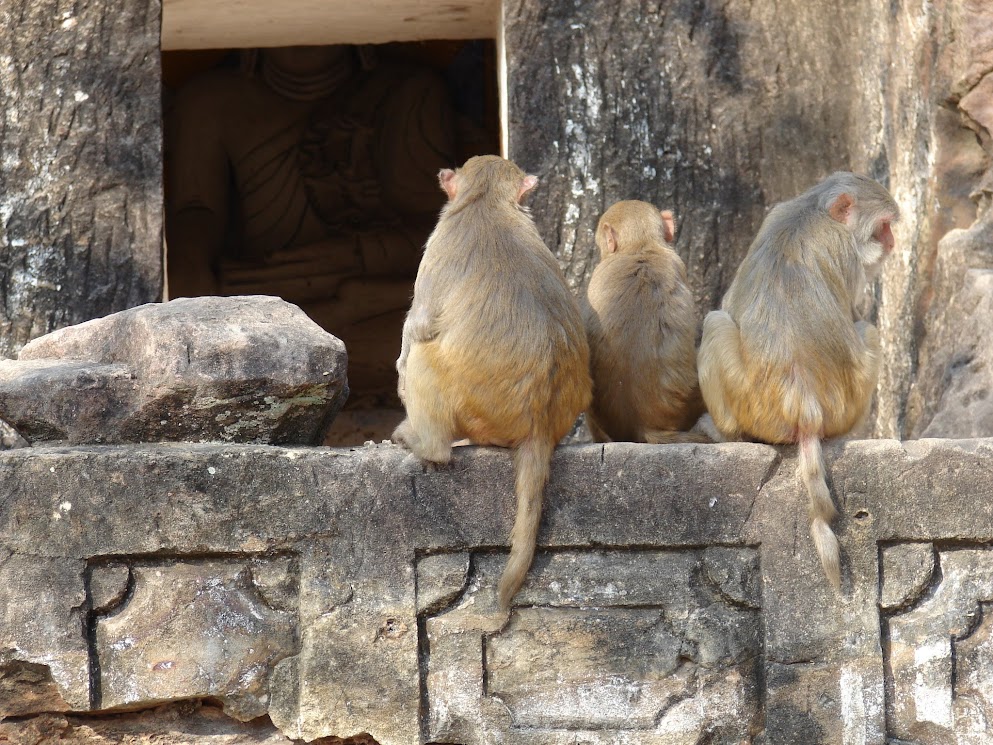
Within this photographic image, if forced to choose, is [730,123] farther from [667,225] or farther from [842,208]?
[842,208]

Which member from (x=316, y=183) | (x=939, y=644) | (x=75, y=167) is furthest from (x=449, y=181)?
(x=316, y=183)

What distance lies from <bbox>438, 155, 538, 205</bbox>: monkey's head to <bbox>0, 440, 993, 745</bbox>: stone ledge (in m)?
0.89

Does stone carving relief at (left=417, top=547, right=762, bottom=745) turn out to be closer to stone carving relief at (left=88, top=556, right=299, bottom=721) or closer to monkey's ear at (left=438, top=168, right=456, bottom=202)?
stone carving relief at (left=88, top=556, right=299, bottom=721)

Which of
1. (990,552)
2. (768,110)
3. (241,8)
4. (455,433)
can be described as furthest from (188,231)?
(990,552)

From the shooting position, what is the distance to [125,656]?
4.18 m

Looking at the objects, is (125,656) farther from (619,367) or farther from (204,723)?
(619,367)

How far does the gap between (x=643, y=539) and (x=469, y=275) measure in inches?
37.5

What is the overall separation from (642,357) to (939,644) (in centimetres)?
129

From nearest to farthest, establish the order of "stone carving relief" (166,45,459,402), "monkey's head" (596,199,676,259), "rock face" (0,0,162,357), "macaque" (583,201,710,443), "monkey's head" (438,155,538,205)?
1. "monkey's head" (438,155,538,205)
2. "macaque" (583,201,710,443)
3. "monkey's head" (596,199,676,259)
4. "rock face" (0,0,162,357)
5. "stone carving relief" (166,45,459,402)

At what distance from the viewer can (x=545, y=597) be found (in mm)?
4234

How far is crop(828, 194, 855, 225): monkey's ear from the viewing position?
15.2 ft

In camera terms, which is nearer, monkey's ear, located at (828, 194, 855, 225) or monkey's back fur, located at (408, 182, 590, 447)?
monkey's back fur, located at (408, 182, 590, 447)

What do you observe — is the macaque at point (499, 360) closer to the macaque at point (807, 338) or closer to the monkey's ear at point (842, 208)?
the macaque at point (807, 338)

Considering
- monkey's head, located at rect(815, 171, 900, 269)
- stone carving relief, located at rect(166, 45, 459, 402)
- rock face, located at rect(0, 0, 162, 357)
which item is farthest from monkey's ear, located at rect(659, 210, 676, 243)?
stone carving relief, located at rect(166, 45, 459, 402)
